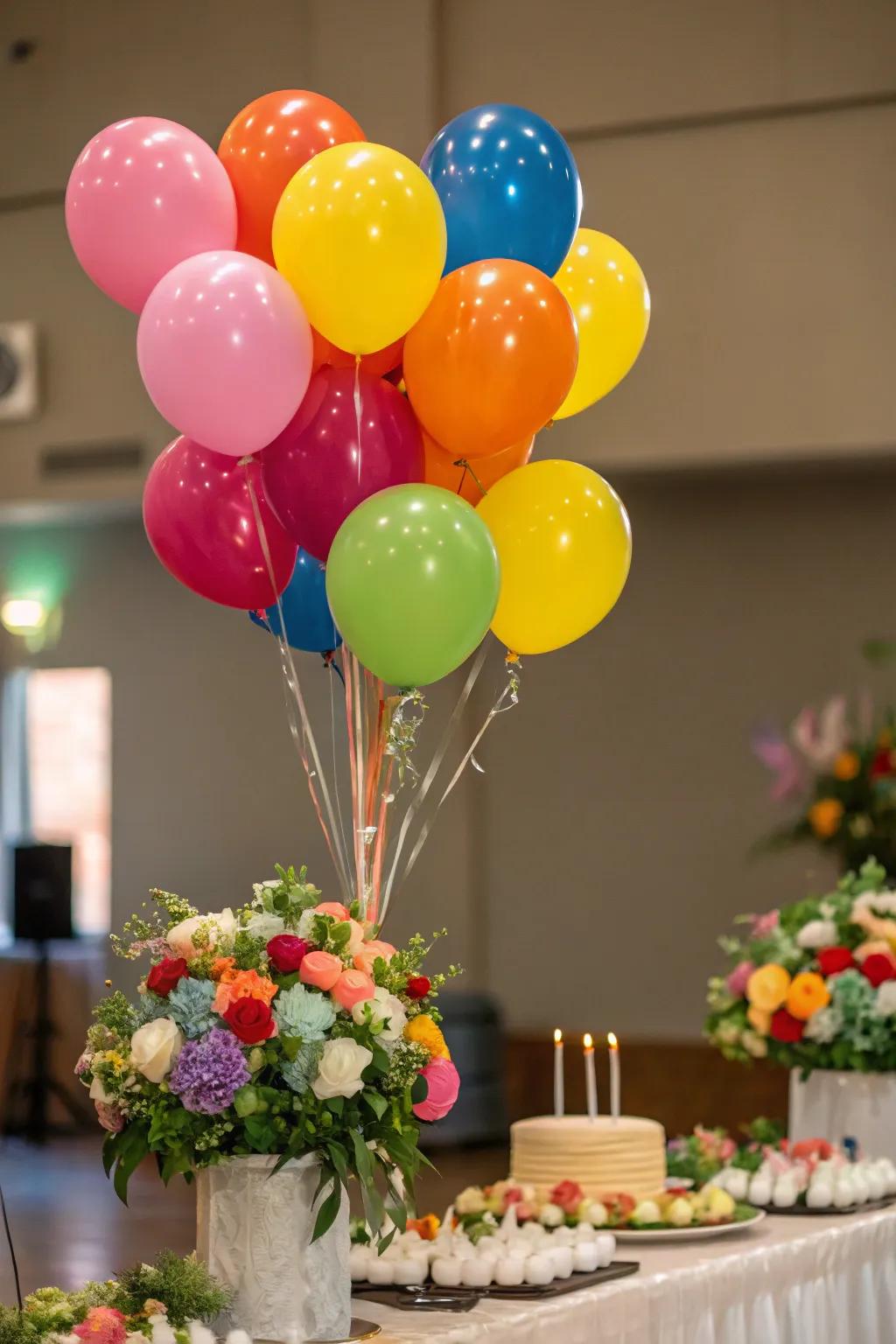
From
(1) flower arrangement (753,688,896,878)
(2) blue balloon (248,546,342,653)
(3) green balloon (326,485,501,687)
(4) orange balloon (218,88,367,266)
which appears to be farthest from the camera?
(1) flower arrangement (753,688,896,878)

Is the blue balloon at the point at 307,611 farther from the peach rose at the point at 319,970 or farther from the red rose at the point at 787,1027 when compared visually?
the red rose at the point at 787,1027

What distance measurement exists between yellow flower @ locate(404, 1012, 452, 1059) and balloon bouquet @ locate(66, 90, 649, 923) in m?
0.34

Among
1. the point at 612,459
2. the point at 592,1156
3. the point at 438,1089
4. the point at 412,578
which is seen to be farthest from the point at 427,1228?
the point at 612,459

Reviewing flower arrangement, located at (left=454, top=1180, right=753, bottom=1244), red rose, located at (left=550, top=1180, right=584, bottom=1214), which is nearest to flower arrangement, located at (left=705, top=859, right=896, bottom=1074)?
flower arrangement, located at (left=454, top=1180, right=753, bottom=1244)

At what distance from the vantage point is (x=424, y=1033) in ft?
8.03

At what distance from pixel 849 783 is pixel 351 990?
5280mm

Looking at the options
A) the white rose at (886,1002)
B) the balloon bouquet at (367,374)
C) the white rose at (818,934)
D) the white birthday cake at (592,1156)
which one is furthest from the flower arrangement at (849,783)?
the balloon bouquet at (367,374)

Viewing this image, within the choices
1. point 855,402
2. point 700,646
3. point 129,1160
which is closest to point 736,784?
point 700,646

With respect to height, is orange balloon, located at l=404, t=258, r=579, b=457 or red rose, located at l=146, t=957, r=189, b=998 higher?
orange balloon, located at l=404, t=258, r=579, b=457

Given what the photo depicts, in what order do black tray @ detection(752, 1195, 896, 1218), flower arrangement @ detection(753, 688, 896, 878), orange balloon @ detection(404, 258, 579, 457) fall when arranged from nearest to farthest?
orange balloon @ detection(404, 258, 579, 457), black tray @ detection(752, 1195, 896, 1218), flower arrangement @ detection(753, 688, 896, 878)

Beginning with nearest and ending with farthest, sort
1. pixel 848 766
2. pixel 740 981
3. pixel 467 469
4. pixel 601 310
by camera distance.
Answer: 1. pixel 467 469
2. pixel 601 310
3. pixel 740 981
4. pixel 848 766

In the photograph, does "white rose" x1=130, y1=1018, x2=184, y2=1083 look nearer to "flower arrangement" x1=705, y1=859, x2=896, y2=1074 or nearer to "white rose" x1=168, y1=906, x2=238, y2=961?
"white rose" x1=168, y1=906, x2=238, y2=961

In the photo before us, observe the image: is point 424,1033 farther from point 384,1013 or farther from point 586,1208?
point 586,1208

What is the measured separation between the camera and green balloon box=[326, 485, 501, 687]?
275 centimetres
